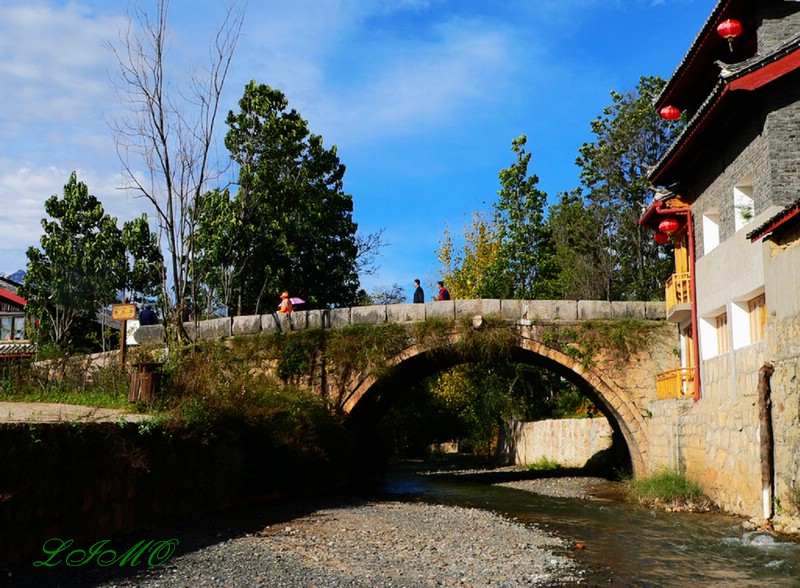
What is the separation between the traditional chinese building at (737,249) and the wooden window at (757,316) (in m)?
0.03

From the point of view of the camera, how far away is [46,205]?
104 ft

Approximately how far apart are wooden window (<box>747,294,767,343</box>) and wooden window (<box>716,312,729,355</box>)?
134 centimetres

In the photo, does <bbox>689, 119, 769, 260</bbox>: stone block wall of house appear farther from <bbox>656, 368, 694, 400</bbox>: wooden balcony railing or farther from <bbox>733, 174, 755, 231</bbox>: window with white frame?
<bbox>656, 368, 694, 400</bbox>: wooden balcony railing

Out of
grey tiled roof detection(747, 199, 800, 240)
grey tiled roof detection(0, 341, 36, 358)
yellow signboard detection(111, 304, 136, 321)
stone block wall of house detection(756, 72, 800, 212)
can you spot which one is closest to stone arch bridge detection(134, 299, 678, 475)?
yellow signboard detection(111, 304, 136, 321)

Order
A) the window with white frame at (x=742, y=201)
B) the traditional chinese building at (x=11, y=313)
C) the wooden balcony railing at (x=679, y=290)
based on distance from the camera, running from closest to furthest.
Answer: the window with white frame at (x=742, y=201) → the wooden balcony railing at (x=679, y=290) → the traditional chinese building at (x=11, y=313)

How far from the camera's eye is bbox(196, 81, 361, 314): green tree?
2856 cm

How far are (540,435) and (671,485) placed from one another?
13096mm

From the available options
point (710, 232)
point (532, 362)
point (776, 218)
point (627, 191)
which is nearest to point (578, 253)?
point (627, 191)

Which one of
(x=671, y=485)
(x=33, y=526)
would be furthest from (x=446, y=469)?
(x=33, y=526)

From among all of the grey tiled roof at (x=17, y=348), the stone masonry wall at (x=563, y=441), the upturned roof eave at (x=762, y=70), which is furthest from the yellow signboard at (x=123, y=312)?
the grey tiled roof at (x=17, y=348)

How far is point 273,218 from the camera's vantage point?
96.4 feet

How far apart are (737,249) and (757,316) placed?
1.12 m

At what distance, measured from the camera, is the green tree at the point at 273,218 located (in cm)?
2856

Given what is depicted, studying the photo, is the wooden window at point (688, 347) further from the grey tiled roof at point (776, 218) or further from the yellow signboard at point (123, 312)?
the yellow signboard at point (123, 312)
